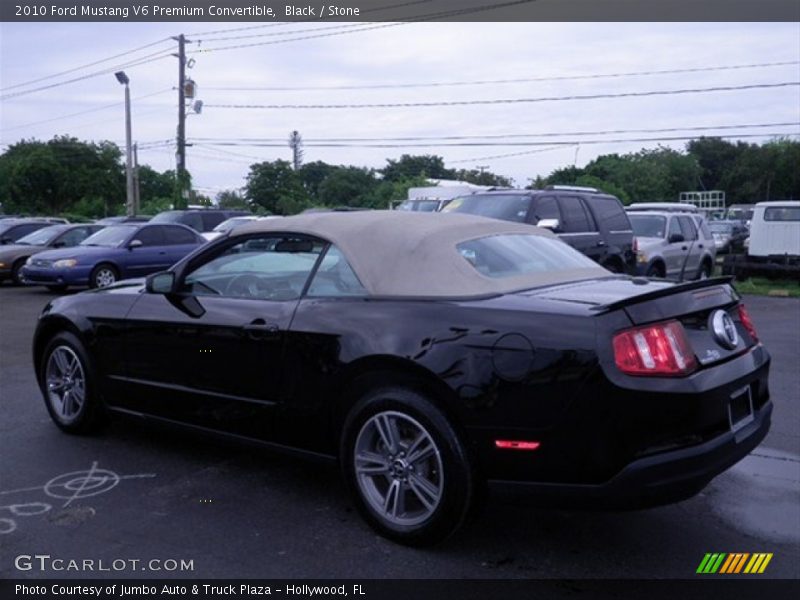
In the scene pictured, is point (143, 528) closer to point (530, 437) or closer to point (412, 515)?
point (412, 515)

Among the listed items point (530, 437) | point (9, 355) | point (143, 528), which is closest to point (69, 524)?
point (143, 528)

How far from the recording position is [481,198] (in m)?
13.2

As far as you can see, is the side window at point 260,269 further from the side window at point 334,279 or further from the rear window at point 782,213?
the rear window at point 782,213

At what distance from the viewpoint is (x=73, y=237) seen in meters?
20.2

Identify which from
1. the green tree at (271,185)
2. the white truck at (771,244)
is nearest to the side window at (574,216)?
the white truck at (771,244)

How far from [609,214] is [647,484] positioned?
10934 millimetres

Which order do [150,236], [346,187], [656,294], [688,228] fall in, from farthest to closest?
[346,187]
[150,236]
[688,228]
[656,294]

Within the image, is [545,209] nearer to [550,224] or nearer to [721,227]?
[550,224]

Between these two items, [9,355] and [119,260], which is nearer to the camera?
[9,355]

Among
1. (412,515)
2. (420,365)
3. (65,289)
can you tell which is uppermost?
(420,365)

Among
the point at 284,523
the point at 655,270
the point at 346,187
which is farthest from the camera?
the point at 346,187

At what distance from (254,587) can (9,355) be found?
6920 mm

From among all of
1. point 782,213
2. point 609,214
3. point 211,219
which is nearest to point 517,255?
point 609,214

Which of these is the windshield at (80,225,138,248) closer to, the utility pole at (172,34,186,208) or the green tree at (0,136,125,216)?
the utility pole at (172,34,186,208)
